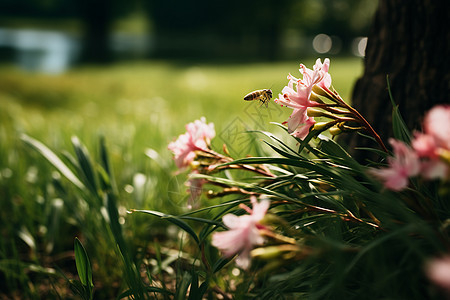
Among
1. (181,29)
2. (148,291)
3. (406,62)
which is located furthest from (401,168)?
(181,29)

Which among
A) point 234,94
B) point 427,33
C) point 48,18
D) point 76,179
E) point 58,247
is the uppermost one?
point 427,33

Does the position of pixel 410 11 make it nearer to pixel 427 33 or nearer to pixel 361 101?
pixel 427 33

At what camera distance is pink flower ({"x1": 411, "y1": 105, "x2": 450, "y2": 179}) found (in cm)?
52

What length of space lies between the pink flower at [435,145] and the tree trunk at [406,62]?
0.78 metres

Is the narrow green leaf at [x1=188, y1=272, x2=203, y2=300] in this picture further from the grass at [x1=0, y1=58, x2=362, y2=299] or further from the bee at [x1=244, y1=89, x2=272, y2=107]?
the bee at [x1=244, y1=89, x2=272, y2=107]

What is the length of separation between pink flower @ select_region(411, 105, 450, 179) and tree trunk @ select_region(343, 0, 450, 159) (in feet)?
2.57

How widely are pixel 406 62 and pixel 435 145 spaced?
912 mm

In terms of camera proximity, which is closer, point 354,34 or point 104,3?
point 104,3

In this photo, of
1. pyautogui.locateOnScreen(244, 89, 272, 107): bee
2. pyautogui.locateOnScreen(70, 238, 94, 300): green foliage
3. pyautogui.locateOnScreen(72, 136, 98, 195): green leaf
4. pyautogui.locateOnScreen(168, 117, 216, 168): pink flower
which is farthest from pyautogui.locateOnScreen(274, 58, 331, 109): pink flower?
pyautogui.locateOnScreen(72, 136, 98, 195): green leaf

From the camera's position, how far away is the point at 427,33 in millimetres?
1317

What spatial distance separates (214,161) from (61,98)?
6.08 metres

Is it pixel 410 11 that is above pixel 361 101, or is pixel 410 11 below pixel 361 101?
above

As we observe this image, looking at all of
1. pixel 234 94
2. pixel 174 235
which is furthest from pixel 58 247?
pixel 234 94

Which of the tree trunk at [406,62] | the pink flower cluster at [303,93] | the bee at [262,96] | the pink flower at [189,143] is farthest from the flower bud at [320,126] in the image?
the tree trunk at [406,62]
